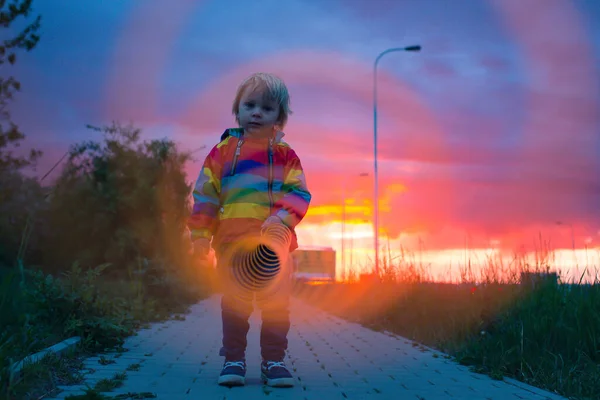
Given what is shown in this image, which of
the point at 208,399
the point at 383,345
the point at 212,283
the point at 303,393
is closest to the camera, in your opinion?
the point at 208,399

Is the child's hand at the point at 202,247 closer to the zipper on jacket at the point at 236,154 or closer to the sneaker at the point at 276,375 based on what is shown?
the zipper on jacket at the point at 236,154

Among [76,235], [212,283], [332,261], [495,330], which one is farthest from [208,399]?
[332,261]

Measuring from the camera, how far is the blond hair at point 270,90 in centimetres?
462

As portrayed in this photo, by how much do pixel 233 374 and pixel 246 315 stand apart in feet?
1.39

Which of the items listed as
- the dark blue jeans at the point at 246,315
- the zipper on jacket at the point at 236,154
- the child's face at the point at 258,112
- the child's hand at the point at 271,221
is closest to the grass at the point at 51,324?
the dark blue jeans at the point at 246,315

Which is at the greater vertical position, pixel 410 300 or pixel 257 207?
pixel 257 207

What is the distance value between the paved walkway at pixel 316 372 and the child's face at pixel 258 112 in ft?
6.00

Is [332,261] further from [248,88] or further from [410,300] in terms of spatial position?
[248,88]

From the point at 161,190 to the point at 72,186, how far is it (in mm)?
4341

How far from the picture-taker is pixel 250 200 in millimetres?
4473

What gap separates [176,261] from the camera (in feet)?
74.2

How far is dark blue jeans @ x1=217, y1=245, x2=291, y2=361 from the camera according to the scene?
14.9 feet

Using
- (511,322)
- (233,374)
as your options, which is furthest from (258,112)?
(511,322)

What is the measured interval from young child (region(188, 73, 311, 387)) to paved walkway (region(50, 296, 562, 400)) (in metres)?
0.29
